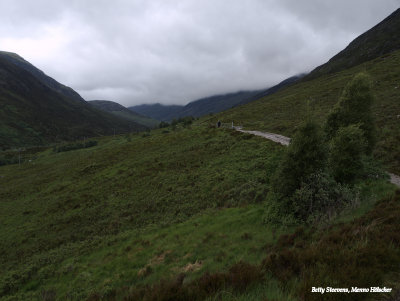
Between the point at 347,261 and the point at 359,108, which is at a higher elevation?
the point at 359,108

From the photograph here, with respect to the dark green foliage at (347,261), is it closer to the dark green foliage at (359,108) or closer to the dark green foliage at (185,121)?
the dark green foliage at (359,108)

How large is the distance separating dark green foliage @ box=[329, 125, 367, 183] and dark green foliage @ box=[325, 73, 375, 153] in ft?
12.3

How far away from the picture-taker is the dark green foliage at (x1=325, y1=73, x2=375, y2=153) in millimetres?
16047

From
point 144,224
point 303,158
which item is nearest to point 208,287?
point 303,158

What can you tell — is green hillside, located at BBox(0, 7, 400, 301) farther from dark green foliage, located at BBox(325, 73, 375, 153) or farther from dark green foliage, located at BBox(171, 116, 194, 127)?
dark green foliage, located at BBox(171, 116, 194, 127)

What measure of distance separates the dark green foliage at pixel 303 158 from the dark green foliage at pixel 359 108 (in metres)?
5.65

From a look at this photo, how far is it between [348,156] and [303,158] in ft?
9.14

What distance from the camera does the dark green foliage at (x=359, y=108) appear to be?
52.6ft

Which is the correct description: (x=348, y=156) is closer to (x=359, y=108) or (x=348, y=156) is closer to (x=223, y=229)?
(x=359, y=108)

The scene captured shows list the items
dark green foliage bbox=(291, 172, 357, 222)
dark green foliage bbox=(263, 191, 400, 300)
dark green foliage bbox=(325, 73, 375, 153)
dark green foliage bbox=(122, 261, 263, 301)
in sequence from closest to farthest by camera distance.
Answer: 1. dark green foliage bbox=(263, 191, 400, 300)
2. dark green foliage bbox=(122, 261, 263, 301)
3. dark green foliage bbox=(291, 172, 357, 222)
4. dark green foliage bbox=(325, 73, 375, 153)

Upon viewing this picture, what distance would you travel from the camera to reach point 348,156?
39.7 ft

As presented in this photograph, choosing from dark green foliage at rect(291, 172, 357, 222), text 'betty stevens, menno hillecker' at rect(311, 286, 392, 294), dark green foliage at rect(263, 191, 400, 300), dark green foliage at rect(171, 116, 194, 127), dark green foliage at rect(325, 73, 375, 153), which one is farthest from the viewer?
dark green foliage at rect(171, 116, 194, 127)

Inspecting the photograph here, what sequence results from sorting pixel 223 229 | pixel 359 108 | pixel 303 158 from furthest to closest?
pixel 359 108, pixel 223 229, pixel 303 158

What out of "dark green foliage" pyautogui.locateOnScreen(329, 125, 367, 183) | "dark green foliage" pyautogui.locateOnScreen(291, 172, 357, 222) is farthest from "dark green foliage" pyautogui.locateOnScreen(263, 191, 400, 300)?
"dark green foliage" pyautogui.locateOnScreen(329, 125, 367, 183)
